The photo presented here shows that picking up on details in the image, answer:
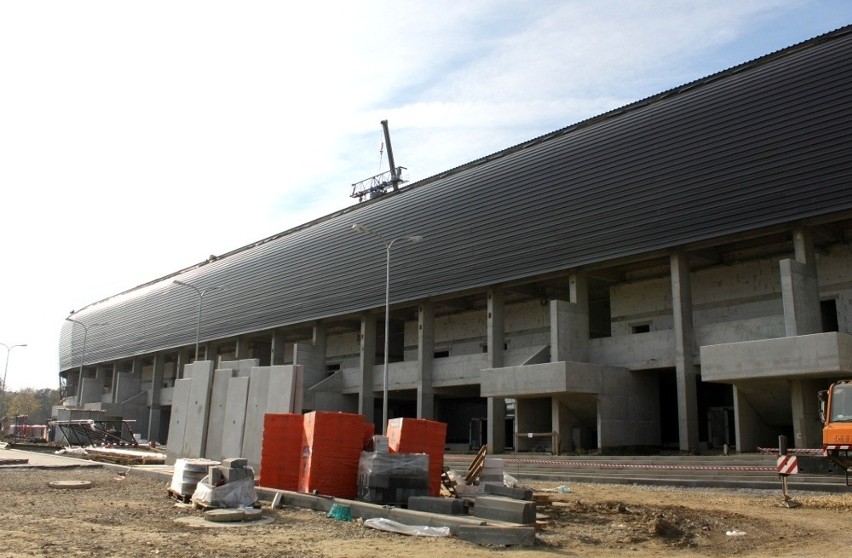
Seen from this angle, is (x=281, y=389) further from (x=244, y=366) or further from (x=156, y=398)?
(x=156, y=398)

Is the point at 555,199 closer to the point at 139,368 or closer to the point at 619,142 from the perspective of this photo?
the point at 619,142

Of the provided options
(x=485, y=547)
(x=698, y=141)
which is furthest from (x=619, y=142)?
(x=485, y=547)

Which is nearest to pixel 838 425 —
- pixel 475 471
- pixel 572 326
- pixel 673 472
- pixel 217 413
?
pixel 673 472

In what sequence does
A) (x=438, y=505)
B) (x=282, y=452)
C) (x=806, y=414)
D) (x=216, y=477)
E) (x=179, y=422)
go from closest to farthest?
(x=438, y=505) → (x=216, y=477) → (x=282, y=452) → (x=179, y=422) → (x=806, y=414)

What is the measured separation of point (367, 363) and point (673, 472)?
28.4m

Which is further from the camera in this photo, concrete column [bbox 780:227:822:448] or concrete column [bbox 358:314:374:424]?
concrete column [bbox 358:314:374:424]

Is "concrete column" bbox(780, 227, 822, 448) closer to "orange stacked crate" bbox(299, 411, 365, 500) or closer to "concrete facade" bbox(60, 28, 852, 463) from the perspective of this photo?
"concrete facade" bbox(60, 28, 852, 463)

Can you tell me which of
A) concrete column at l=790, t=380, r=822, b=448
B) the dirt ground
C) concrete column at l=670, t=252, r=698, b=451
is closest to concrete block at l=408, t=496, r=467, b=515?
the dirt ground

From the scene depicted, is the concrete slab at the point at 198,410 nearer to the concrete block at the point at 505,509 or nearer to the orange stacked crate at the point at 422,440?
the orange stacked crate at the point at 422,440

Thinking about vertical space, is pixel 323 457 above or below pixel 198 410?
below

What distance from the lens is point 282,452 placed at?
16922 mm

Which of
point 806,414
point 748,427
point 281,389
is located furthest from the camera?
point 748,427

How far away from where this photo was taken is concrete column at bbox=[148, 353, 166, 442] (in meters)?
72.8

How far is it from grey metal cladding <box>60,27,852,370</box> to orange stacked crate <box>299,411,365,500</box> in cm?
2140
